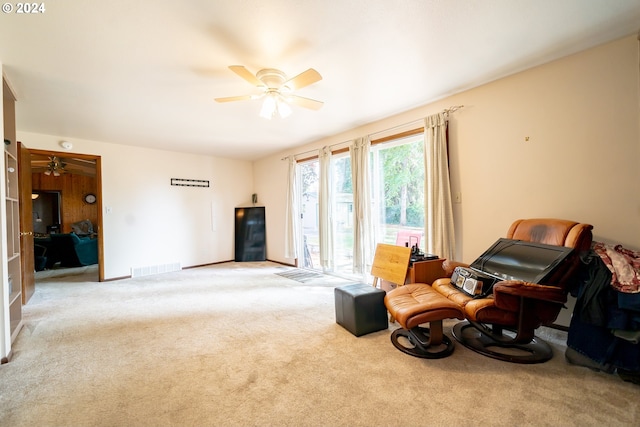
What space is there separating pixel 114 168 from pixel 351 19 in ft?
16.0

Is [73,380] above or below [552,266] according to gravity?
below

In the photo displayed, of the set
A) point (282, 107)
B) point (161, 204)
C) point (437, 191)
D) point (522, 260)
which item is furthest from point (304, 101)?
point (161, 204)

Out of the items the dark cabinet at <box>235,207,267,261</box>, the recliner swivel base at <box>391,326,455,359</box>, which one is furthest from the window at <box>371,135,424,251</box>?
the dark cabinet at <box>235,207,267,261</box>

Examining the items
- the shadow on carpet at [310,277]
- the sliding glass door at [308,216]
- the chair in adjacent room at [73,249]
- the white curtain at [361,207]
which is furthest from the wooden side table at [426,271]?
the chair in adjacent room at [73,249]

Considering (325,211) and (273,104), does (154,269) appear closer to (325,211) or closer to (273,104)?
(325,211)

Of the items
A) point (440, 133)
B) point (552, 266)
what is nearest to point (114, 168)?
point (440, 133)

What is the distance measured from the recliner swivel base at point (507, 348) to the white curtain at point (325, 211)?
252cm

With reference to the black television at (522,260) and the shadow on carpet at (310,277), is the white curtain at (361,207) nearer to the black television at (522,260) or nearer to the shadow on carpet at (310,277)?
the shadow on carpet at (310,277)

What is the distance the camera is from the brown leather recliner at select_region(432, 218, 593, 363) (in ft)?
6.01

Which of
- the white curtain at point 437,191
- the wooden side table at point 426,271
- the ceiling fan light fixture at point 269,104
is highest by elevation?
the ceiling fan light fixture at point 269,104

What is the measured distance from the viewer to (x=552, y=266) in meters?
1.92

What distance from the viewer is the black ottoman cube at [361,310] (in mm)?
2426

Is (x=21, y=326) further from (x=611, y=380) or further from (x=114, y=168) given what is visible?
(x=611, y=380)

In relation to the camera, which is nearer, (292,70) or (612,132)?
(612,132)
